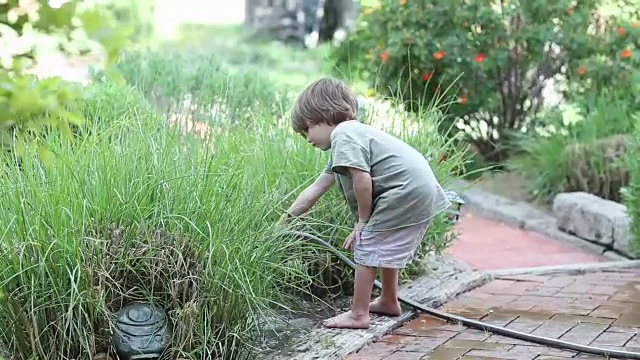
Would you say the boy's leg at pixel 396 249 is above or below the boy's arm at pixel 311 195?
below

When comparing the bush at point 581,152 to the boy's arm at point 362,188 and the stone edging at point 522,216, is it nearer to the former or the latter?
the stone edging at point 522,216

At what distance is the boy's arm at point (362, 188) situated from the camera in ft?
12.8

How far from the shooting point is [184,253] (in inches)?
140

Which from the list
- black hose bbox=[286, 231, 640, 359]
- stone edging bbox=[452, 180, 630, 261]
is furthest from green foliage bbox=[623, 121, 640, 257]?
black hose bbox=[286, 231, 640, 359]

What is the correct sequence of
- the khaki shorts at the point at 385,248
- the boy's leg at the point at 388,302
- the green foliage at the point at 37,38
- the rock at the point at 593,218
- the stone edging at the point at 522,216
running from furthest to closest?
the stone edging at the point at 522,216 < the rock at the point at 593,218 < the boy's leg at the point at 388,302 < the khaki shorts at the point at 385,248 < the green foliage at the point at 37,38

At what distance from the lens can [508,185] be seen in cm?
816

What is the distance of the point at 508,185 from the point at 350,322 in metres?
4.36

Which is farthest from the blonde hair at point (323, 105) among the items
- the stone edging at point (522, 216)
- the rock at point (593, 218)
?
the rock at point (593, 218)

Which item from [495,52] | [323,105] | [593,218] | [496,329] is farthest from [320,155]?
[495,52]

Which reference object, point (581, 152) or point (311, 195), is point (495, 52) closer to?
point (581, 152)

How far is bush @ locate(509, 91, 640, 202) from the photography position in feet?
23.5

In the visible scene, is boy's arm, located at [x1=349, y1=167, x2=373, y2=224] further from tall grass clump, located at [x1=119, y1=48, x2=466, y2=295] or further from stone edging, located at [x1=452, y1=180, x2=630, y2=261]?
stone edging, located at [x1=452, y1=180, x2=630, y2=261]

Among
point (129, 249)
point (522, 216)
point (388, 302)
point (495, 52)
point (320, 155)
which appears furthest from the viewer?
point (495, 52)

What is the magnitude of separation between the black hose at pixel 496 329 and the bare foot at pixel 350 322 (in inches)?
9.1
